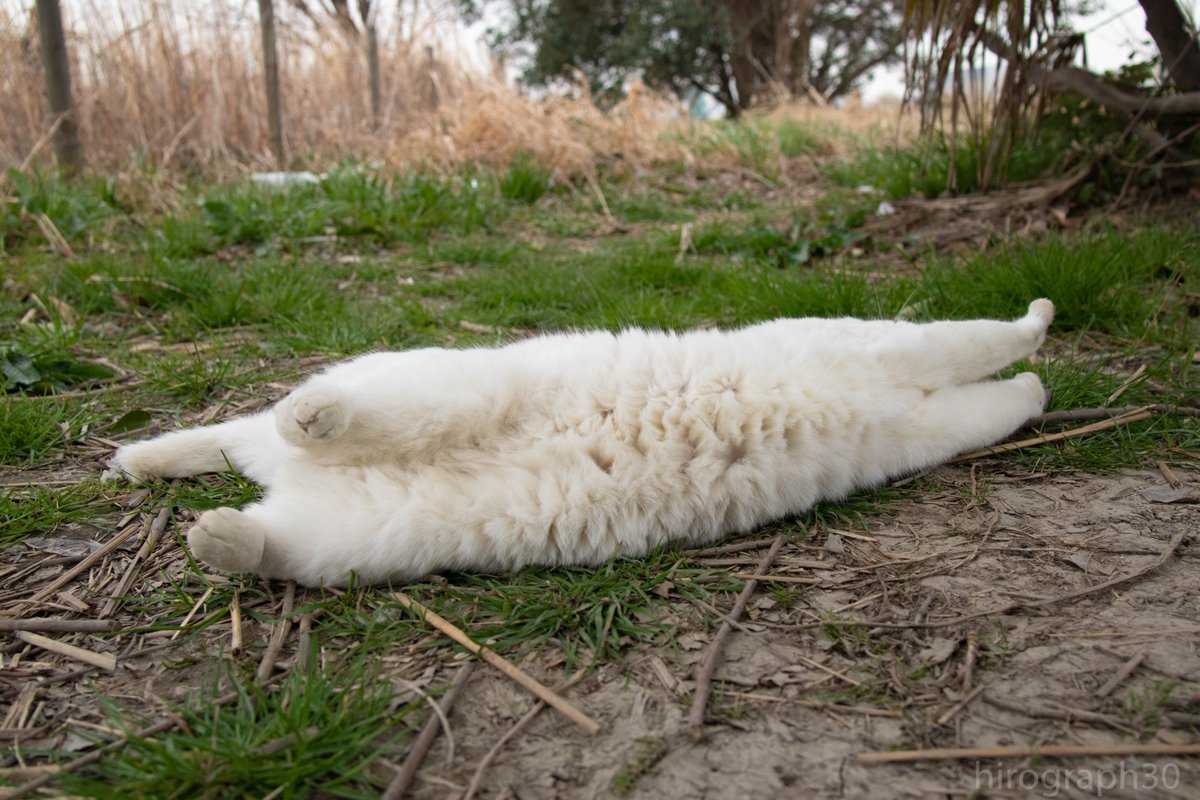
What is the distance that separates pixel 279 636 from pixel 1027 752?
134 cm

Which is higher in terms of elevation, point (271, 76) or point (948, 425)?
point (271, 76)

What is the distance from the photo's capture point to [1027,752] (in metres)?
1.20

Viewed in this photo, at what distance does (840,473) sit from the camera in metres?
2.00

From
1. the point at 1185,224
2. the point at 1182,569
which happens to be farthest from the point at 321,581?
the point at 1185,224

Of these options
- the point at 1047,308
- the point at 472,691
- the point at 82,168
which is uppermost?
the point at 82,168

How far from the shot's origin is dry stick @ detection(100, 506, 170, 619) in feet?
5.55

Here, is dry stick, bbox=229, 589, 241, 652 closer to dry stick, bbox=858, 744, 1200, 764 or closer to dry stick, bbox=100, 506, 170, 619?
dry stick, bbox=100, 506, 170, 619

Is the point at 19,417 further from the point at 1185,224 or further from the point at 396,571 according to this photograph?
the point at 1185,224

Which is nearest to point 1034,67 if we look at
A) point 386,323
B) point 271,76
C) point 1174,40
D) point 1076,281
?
point 1174,40

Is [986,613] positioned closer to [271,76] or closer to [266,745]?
[266,745]

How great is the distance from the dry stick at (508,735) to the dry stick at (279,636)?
0.47m

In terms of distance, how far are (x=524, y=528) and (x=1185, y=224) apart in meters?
3.70

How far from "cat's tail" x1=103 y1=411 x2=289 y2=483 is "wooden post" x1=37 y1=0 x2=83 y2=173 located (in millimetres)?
3849

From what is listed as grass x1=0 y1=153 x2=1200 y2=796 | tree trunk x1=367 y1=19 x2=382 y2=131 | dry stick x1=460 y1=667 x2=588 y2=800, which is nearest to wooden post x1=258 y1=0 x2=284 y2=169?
tree trunk x1=367 y1=19 x2=382 y2=131
